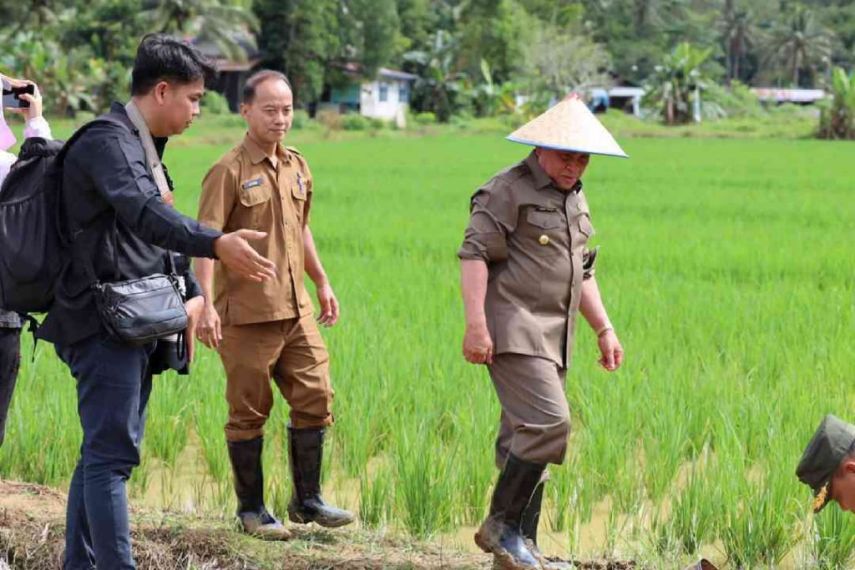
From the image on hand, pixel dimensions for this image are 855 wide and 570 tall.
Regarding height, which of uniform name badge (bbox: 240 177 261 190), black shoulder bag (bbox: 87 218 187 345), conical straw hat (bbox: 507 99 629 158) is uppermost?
conical straw hat (bbox: 507 99 629 158)

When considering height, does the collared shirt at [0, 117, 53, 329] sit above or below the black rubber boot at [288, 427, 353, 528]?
above

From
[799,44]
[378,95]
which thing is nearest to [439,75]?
[378,95]

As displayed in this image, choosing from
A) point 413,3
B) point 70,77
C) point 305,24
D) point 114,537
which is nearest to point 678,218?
point 114,537

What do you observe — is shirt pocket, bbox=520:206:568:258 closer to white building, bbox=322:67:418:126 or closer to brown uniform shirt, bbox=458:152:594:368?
brown uniform shirt, bbox=458:152:594:368

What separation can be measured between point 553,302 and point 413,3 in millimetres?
50644

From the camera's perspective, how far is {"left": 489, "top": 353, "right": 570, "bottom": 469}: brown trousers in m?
3.14

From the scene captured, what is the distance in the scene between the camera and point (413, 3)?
52656 mm

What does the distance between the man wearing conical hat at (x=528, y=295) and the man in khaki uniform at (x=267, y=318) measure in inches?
21.3

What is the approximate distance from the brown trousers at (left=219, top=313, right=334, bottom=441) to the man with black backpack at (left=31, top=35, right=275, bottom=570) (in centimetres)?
54

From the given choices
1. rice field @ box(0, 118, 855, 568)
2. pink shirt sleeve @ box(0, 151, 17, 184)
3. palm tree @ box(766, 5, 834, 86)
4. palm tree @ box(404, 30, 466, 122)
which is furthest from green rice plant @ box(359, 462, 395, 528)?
palm tree @ box(766, 5, 834, 86)

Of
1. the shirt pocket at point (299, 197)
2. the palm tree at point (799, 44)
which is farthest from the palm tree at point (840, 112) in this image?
the palm tree at point (799, 44)

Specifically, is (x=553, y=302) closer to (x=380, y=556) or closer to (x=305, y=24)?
(x=380, y=556)

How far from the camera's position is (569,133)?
10.5 feet

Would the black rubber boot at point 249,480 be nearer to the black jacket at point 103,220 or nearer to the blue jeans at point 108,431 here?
the blue jeans at point 108,431
